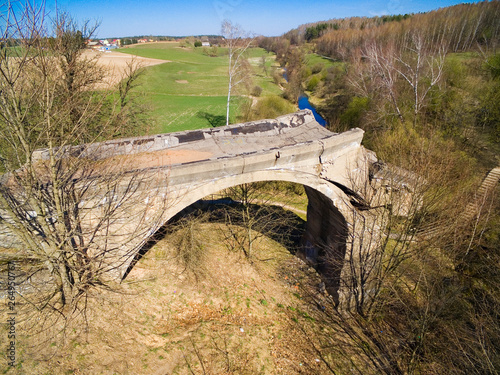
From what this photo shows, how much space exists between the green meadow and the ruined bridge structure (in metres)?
11.2

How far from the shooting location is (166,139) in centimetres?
932

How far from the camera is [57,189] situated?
563 centimetres

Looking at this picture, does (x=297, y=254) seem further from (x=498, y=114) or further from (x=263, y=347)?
(x=498, y=114)

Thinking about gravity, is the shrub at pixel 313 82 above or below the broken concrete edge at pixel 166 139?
above

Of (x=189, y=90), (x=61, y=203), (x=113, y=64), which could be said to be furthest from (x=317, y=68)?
(x=61, y=203)

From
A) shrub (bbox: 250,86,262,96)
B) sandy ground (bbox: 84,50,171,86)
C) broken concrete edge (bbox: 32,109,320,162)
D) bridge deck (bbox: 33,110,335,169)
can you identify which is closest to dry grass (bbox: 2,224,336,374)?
bridge deck (bbox: 33,110,335,169)

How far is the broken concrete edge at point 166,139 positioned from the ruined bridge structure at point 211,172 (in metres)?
0.03

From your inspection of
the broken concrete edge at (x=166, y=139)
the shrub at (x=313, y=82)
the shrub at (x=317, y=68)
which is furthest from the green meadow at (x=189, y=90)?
the broken concrete edge at (x=166, y=139)

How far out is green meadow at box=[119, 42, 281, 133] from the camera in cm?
2816

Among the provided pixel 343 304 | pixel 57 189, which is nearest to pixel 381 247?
pixel 343 304

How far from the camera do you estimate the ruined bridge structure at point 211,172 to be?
695 centimetres

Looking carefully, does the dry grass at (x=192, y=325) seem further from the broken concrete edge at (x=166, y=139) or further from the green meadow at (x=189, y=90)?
the green meadow at (x=189, y=90)

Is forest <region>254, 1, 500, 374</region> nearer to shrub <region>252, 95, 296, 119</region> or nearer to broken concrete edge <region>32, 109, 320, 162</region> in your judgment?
broken concrete edge <region>32, 109, 320, 162</region>

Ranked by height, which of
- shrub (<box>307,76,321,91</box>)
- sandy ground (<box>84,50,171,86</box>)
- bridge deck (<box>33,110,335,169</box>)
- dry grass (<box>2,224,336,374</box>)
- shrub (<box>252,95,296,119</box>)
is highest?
sandy ground (<box>84,50,171,86</box>)
